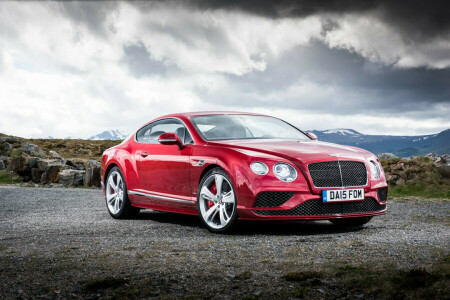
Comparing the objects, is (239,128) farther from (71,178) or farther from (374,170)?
(71,178)

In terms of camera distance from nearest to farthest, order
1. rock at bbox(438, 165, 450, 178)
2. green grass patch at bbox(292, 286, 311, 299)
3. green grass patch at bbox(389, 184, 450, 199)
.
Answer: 1. green grass patch at bbox(292, 286, 311, 299)
2. green grass patch at bbox(389, 184, 450, 199)
3. rock at bbox(438, 165, 450, 178)

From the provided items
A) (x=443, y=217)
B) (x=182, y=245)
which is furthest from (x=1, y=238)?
(x=443, y=217)

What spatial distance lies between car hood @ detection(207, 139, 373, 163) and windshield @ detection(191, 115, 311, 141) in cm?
40

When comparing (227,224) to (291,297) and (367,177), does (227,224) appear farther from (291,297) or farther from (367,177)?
(291,297)

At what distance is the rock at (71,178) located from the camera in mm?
18031

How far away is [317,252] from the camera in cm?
480

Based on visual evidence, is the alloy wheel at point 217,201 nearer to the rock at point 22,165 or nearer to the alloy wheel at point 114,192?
the alloy wheel at point 114,192

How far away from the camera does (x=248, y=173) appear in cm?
593

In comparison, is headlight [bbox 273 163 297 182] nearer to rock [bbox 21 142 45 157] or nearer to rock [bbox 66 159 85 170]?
rock [bbox 66 159 85 170]

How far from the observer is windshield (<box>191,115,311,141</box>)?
7.06 meters

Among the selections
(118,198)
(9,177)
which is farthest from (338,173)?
(9,177)

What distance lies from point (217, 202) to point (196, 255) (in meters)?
1.61

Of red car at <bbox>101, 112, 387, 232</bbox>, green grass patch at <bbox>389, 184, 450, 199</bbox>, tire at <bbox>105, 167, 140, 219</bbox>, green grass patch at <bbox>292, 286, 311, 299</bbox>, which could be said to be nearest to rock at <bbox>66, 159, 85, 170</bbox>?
green grass patch at <bbox>389, 184, 450, 199</bbox>

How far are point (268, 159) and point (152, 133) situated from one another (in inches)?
105
